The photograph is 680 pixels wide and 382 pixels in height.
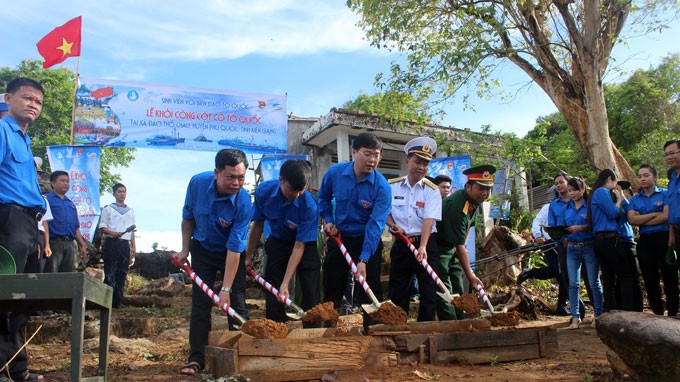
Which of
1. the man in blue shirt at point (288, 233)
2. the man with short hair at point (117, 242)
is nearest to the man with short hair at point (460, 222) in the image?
the man in blue shirt at point (288, 233)

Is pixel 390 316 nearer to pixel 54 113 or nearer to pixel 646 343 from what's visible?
pixel 646 343

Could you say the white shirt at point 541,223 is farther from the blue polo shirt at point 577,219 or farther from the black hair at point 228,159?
the black hair at point 228,159

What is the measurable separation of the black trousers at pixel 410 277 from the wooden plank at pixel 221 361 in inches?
78.4

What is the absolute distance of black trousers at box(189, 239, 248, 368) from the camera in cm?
428

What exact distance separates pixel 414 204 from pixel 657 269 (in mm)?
2869

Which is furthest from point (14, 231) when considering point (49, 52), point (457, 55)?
point (49, 52)

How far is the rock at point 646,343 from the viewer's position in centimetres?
287

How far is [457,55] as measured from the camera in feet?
31.0

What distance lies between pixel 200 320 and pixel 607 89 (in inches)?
798

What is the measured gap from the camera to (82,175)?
10344 mm

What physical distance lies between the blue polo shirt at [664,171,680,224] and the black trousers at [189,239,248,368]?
416 centimetres

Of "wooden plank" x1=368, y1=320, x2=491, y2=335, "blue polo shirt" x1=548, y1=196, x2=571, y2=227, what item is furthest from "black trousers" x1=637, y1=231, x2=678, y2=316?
"wooden plank" x1=368, y1=320, x2=491, y2=335

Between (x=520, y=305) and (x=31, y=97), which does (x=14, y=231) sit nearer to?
(x=31, y=97)

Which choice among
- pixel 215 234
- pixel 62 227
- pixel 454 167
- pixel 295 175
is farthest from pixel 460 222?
pixel 454 167
